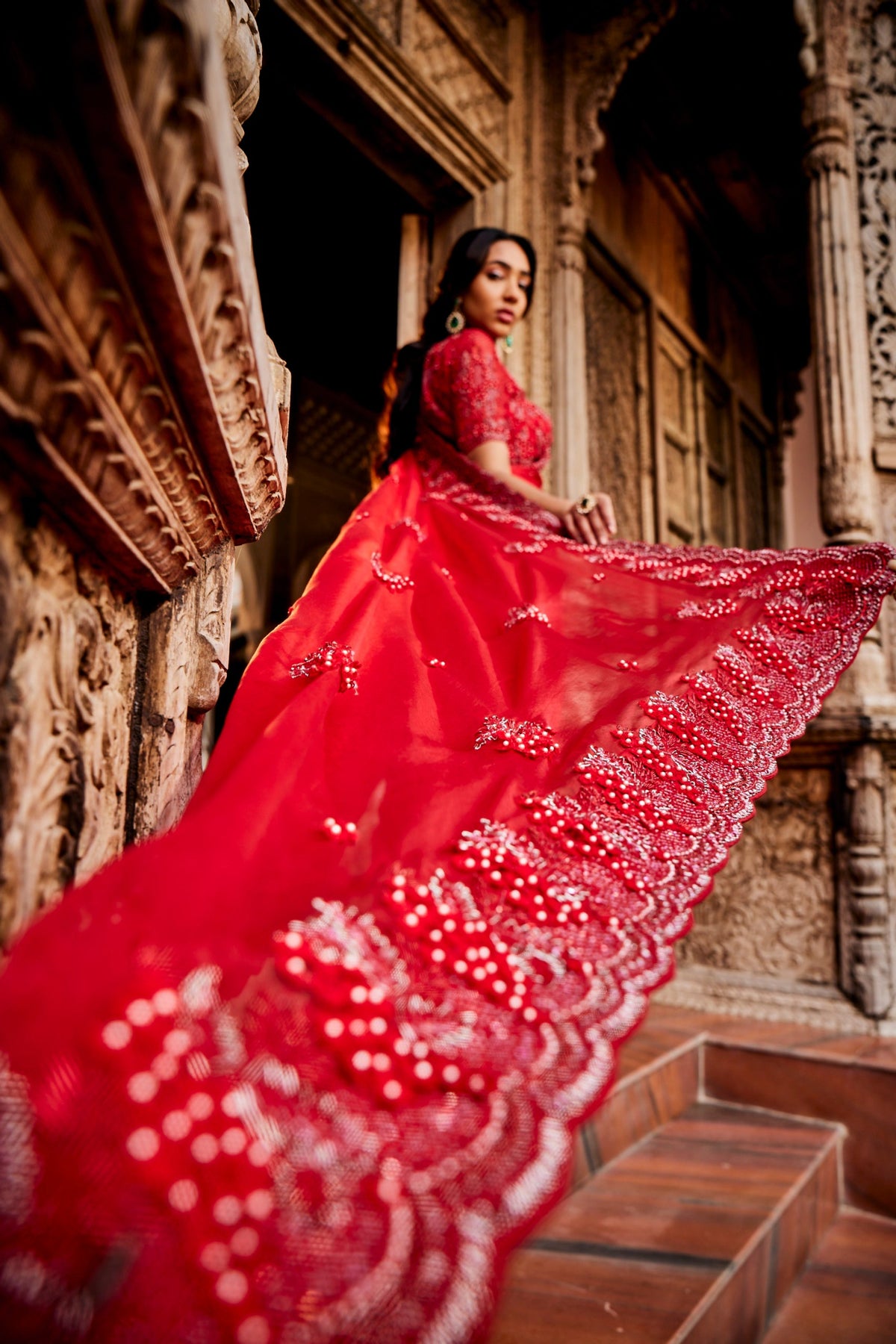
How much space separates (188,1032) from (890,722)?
163 cm

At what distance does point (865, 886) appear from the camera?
1.62m

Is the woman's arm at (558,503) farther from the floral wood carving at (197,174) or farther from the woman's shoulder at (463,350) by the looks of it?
the floral wood carving at (197,174)

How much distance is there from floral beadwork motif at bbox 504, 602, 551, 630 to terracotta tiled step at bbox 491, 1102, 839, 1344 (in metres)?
0.68

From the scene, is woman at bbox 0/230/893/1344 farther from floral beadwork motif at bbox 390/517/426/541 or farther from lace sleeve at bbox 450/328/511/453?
lace sleeve at bbox 450/328/511/453

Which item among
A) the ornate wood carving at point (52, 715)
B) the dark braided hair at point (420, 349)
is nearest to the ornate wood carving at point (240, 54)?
the ornate wood carving at point (52, 715)

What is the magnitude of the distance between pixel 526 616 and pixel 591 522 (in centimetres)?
33

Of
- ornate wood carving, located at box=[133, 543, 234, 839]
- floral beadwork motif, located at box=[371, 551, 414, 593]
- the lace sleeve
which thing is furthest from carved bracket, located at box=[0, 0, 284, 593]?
the lace sleeve

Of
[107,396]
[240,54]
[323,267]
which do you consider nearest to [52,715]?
[107,396]

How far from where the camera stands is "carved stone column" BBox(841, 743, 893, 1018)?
158cm

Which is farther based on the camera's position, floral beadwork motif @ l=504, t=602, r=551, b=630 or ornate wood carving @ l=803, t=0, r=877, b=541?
ornate wood carving @ l=803, t=0, r=877, b=541

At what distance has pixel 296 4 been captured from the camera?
1.55 m

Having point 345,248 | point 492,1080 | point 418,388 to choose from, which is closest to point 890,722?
point 418,388

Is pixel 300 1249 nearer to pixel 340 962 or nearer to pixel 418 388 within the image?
pixel 340 962

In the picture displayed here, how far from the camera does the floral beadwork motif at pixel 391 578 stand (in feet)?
3.34
